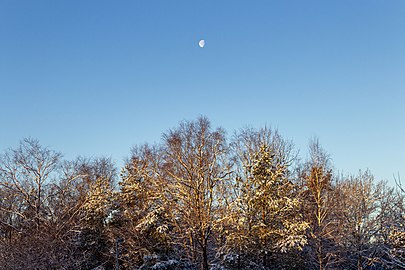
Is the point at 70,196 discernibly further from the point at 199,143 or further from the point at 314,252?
the point at 314,252

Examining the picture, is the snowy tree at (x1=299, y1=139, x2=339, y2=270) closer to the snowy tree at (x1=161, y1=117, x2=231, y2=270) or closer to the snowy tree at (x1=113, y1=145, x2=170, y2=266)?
the snowy tree at (x1=161, y1=117, x2=231, y2=270)

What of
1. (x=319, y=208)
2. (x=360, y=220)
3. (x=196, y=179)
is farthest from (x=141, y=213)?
(x=360, y=220)

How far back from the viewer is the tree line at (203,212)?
877 inches

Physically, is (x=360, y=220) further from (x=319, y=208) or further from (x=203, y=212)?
(x=203, y=212)

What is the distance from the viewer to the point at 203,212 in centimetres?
2230

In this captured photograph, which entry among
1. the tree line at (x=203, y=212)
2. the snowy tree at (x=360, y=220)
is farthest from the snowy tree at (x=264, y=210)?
the snowy tree at (x=360, y=220)

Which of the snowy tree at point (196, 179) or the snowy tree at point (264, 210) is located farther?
the snowy tree at point (196, 179)

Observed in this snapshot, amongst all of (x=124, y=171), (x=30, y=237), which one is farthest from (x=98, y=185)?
(x=30, y=237)

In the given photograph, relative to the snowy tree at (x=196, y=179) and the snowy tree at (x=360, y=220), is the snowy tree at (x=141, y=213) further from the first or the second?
the snowy tree at (x=360, y=220)

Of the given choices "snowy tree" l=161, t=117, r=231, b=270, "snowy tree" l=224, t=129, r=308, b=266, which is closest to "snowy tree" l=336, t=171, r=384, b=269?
"snowy tree" l=224, t=129, r=308, b=266

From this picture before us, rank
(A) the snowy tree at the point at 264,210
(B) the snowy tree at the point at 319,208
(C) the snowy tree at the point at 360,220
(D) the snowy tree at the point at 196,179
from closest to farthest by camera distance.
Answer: (A) the snowy tree at the point at 264,210 → (D) the snowy tree at the point at 196,179 → (B) the snowy tree at the point at 319,208 → (C) the snowy tree at the point at 360,220

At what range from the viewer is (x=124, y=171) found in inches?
1110

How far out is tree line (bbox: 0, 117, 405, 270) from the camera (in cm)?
2227

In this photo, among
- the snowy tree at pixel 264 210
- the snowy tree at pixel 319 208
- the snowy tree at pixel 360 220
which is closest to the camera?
the snowy tree at pixel 264 210
